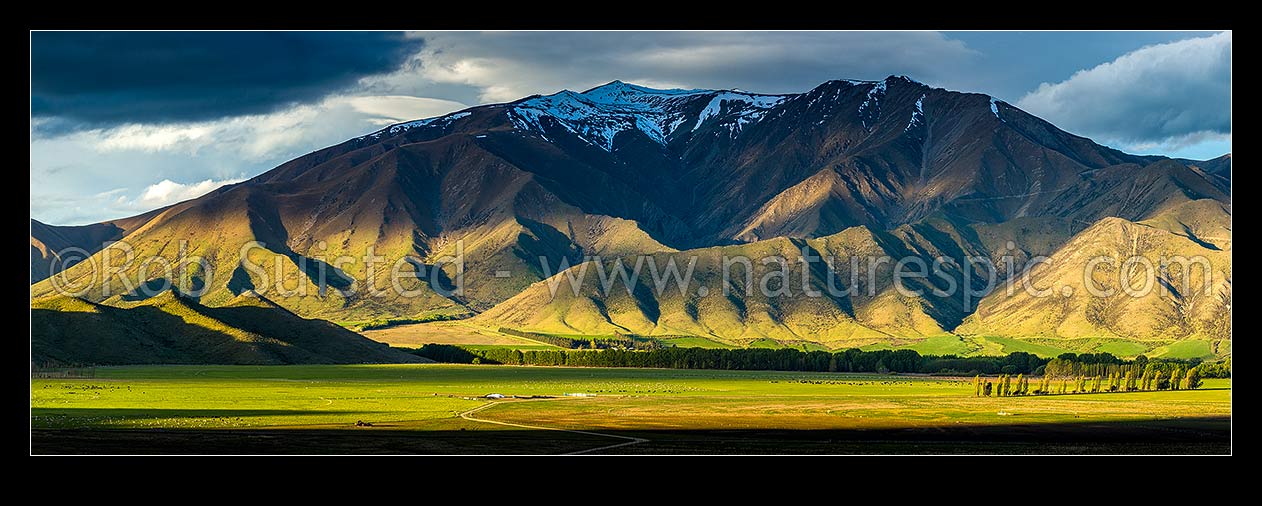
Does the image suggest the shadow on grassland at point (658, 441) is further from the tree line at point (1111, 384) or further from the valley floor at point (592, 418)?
the tree line at point (1111, 384)

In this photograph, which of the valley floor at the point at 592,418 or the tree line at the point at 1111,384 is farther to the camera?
the tree line at the point at 1111,384

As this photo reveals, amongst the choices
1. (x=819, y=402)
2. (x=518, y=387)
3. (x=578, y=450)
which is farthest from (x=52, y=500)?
(x=518, y=387)

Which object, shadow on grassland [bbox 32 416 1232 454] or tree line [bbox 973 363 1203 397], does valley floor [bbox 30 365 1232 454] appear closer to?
shadow on grassland [bbox 32 416 1232 454]

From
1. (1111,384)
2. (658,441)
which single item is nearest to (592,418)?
(658,441)

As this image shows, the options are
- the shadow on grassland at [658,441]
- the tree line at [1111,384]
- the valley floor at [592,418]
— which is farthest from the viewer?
the tree line at [1111,384]

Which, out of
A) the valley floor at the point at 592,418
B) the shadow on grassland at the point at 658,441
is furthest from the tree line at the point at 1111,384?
the shadow on grassland at the point at 658,441

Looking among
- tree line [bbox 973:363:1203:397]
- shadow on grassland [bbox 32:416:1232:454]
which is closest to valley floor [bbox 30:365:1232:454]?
shadow on grassland [bbox 32:416:1232:454]
